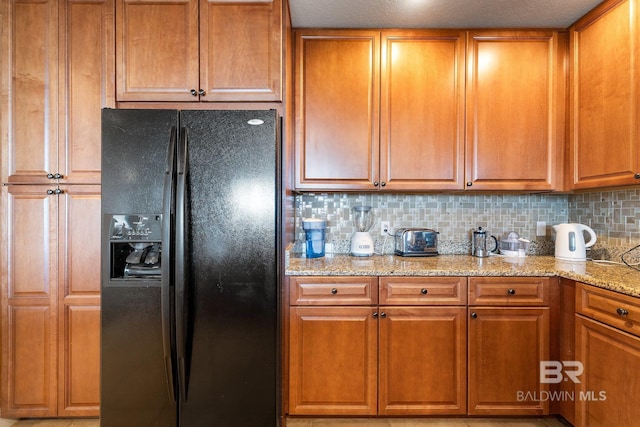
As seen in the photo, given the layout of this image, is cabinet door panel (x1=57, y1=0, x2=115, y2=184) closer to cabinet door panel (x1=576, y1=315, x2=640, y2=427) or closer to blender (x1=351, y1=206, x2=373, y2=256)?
blender (x1=351, y1=206, x2=373, y2=256)

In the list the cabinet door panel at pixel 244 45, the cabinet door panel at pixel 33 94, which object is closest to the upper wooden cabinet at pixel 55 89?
the cabinet door panel at pixel 33 94

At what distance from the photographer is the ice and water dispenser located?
147 centimetres

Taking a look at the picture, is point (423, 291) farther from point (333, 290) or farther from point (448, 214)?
point (448, 214)

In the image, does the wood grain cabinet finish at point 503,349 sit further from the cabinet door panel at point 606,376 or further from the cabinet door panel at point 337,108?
the cabinet door panel at point 337,108

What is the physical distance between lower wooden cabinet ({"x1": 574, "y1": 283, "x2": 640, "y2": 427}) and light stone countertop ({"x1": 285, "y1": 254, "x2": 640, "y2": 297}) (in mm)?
89

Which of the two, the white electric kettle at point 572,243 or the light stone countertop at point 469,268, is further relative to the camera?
the white electric kettle at point 572,243

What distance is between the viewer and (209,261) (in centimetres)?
149

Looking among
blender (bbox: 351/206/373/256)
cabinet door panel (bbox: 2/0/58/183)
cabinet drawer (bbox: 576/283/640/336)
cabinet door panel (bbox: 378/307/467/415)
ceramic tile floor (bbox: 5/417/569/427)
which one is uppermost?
cabinet door panel (bbox: 2/0/58/183)

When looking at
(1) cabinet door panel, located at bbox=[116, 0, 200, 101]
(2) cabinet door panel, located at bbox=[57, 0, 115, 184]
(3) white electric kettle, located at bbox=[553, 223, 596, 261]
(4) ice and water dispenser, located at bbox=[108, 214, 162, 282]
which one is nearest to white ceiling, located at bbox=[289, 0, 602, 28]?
(1) cabinet door panel, located at bbox=[116, 0, 200, 101]

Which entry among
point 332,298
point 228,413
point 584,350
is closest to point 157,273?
point 228,413

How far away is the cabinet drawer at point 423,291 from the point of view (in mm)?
1756

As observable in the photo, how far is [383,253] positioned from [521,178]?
1.00 meters

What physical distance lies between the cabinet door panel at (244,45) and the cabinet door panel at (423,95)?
75 cm

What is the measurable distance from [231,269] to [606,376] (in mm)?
1774
